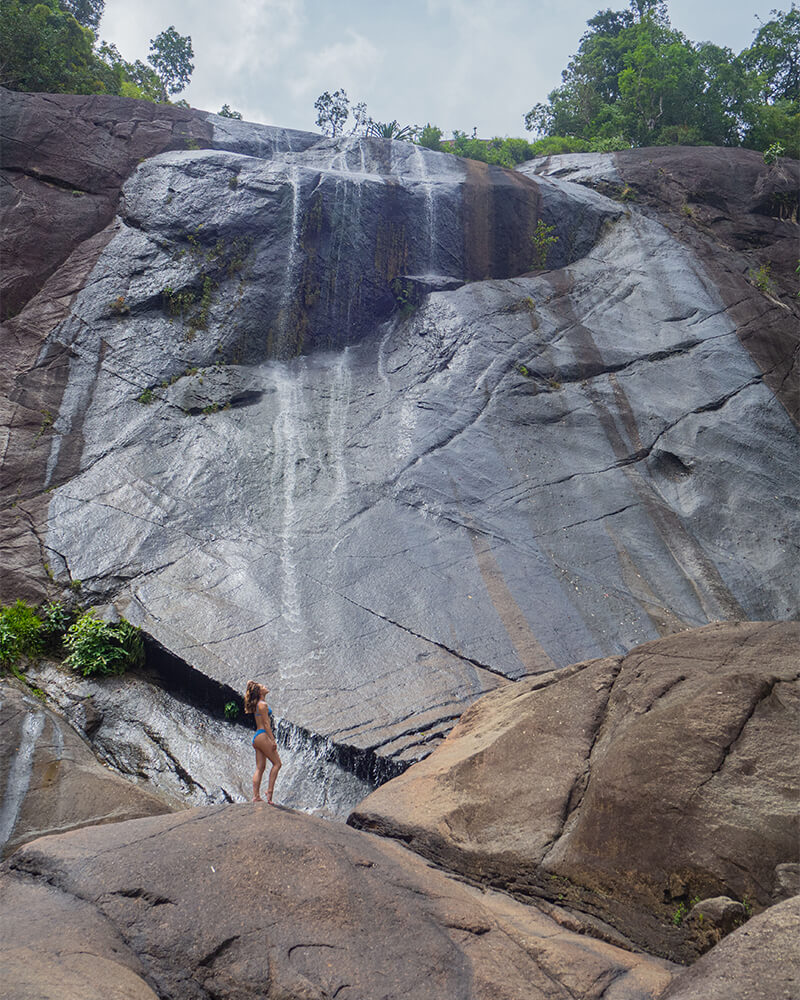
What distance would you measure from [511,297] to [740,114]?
14910 mm

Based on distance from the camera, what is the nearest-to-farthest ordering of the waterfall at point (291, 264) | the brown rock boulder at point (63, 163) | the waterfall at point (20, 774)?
1. the waterfall at point (20, 774)
2. the brown rock boulder at point (63, 163)
3. the waterfall at point (291, 264)

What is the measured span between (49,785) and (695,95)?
28560mm

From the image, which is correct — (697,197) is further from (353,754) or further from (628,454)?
(353,754)

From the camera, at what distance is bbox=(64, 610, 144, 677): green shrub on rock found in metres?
10.4

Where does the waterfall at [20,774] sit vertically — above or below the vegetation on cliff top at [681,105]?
below

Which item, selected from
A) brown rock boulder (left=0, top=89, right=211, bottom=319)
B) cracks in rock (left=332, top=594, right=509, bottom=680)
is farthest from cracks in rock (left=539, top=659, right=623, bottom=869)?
brown rock boulder (left=0, top=89, right=211, bottom=319)

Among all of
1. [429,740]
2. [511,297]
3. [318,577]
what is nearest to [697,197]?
[511,297]

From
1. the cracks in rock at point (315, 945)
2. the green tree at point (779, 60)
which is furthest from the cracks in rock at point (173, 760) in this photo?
the green tree at point (779, 60)

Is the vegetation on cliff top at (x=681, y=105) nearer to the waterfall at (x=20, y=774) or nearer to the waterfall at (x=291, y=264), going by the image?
the waterfall at (x=291, y=264)

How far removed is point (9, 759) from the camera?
8391 mm

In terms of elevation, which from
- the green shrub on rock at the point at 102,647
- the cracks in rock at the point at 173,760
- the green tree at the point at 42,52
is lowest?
the cracks in rock at the point at 173,760

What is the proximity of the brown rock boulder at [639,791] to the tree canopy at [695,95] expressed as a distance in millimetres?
22904

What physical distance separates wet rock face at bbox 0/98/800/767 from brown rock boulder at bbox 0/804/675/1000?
131 inches

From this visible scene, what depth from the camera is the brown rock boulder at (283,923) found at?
438 centimetres
